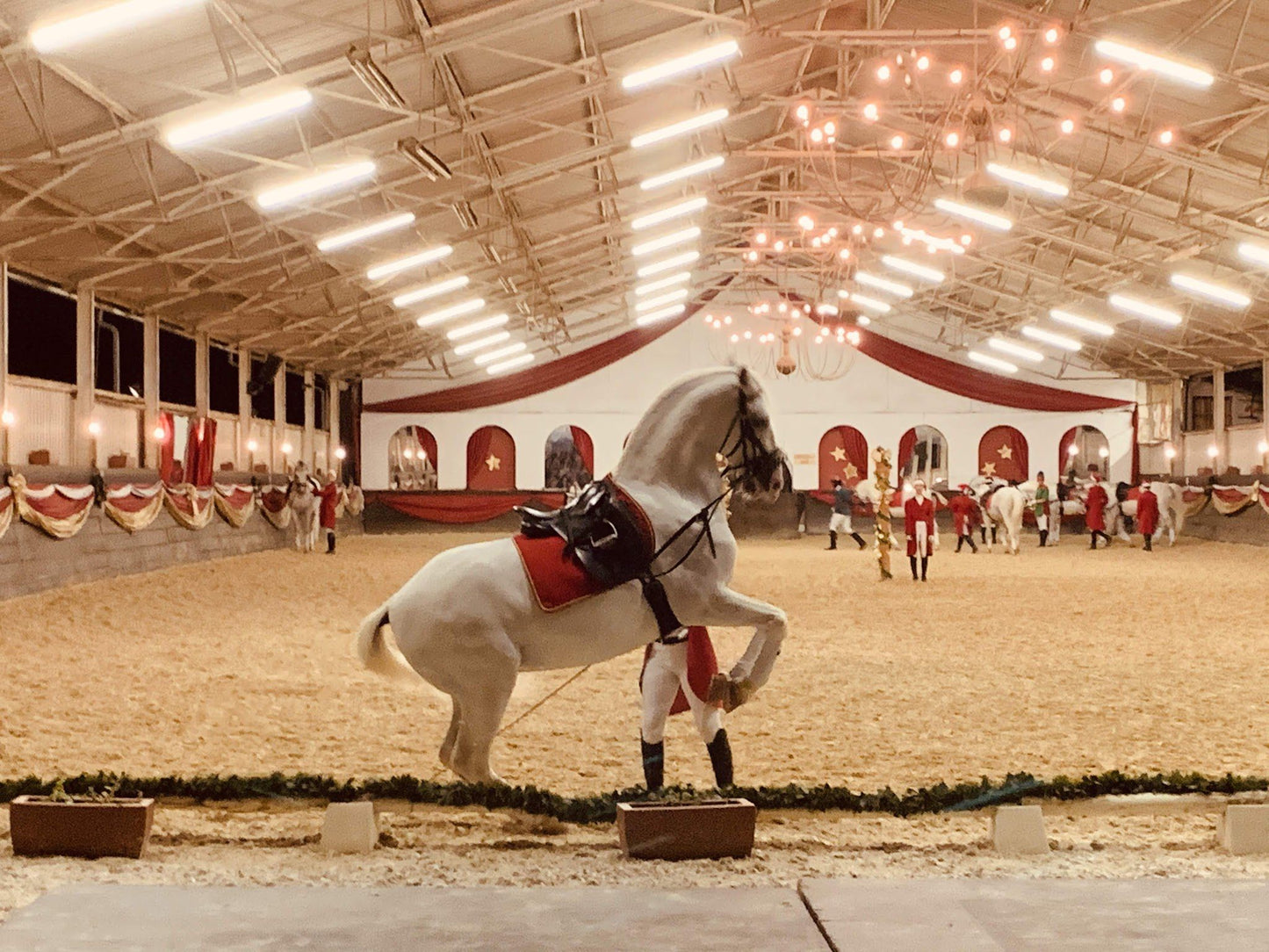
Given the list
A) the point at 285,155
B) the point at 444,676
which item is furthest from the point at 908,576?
the point at 444,676

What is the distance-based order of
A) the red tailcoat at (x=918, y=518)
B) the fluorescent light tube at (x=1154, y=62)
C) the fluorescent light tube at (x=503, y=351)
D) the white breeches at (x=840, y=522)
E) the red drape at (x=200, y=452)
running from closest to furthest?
1. the fluorescent light tube at (x=1154, y=62)
2. the red tailcoat at (x=918, y=518)
3. the red drape at (x=200, y=452)
4. the white breeches at (x=840, y=522)
5. the fluorescent light tube at (x=503, y=351)

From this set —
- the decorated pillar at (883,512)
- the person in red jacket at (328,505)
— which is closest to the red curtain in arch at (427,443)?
the person in red jacket at (328,505)

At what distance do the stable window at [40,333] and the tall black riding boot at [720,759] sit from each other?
12775 millimetres

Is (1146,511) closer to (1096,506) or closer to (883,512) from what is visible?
(1096,506)

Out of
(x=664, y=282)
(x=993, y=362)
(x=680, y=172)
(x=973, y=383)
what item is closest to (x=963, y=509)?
(x=680, y=172)

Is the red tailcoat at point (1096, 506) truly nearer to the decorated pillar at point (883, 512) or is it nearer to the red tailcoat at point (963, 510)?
the red tailcoat at point (963, 510)

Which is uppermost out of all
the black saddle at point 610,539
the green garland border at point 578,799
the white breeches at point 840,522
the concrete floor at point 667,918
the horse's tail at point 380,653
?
the black saddle at point 610,539

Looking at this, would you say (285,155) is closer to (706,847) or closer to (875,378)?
(706,847)

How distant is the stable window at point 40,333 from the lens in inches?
584

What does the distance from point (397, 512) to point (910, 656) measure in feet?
76.5

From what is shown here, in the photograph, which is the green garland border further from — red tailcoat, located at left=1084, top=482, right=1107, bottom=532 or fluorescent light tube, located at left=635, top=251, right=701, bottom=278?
fluorescent light tube, located at left=635, top=251, right=701, bottom=278

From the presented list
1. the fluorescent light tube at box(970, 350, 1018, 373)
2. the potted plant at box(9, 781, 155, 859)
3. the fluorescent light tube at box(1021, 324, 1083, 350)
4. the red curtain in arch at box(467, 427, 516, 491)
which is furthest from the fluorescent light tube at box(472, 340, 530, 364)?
the potted plant at box(9, 781, 155, 859)

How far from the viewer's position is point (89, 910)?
123 inches

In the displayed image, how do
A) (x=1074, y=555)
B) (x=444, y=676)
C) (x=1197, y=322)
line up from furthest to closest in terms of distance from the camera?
(x=1197, y=322) < (x=1074, y=555) < (x=444, y=676)
